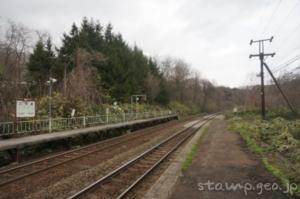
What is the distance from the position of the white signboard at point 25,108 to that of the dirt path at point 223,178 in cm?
785

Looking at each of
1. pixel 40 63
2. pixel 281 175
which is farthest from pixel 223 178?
pixel 40 63

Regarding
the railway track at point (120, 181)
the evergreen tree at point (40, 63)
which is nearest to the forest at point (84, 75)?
the evergreen tree at point (40, 63)

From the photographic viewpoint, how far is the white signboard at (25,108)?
12.0 metres

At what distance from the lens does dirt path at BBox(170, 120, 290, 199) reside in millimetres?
6328

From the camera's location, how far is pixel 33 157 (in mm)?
11203

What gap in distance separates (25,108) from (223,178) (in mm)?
9303

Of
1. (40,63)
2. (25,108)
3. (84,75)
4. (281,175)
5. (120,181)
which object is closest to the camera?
(120,181)

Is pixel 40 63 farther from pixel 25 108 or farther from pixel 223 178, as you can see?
pixel 223 178

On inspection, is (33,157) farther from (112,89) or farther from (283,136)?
(112,89)

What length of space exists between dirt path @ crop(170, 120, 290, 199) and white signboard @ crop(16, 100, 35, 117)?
7848mm

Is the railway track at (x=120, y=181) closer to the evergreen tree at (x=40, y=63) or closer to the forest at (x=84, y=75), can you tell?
the forest at (x=84, y=75)

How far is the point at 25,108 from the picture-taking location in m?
12.3

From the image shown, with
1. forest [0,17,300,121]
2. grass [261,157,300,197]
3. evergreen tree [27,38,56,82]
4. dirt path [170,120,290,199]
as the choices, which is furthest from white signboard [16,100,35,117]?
evergreen tree [27,38,56,82]

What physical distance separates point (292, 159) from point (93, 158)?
25.5ft
